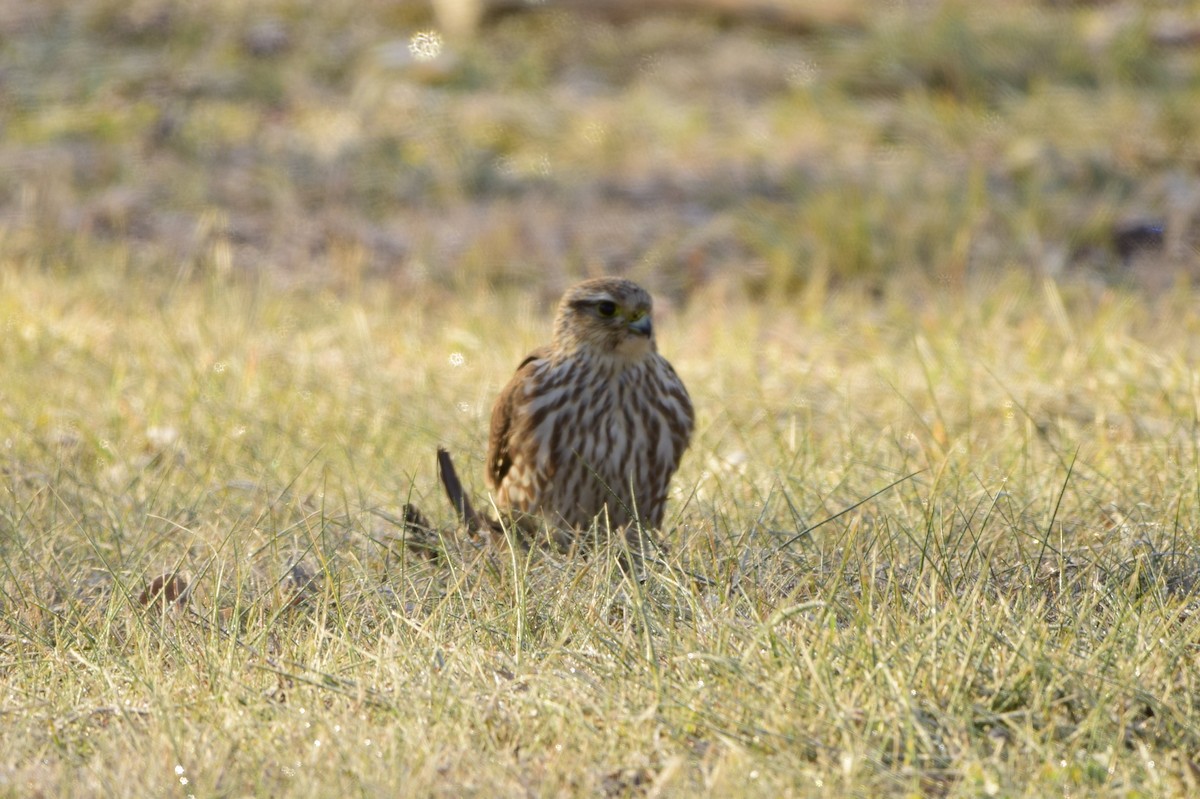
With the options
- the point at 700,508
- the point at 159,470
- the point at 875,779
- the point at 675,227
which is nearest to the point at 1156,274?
the point at 675,227

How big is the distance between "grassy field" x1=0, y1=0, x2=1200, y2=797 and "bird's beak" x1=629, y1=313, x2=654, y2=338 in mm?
489

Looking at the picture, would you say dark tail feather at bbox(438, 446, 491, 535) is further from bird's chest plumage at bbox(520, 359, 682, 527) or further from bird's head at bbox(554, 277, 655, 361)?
bird's head at bbox(554, 277, 655, 361)

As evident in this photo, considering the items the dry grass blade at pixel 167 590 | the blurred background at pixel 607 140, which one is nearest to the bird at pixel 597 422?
the dry grass blade at pixel 167 590

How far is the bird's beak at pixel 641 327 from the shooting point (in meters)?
4.68

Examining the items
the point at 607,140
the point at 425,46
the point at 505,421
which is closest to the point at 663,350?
the point at 505,421

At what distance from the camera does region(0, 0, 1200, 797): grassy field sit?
118 inches

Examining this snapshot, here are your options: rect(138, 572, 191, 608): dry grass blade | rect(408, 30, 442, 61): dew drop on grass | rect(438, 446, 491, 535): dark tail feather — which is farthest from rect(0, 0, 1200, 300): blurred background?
rect(138, 572, 191, 608): dry grass blade

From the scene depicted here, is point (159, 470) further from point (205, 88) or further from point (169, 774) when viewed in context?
point (205, 88)

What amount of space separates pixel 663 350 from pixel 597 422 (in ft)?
7.56

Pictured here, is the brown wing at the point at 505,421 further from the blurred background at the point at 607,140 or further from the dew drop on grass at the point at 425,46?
the dew drop on grass at the point at 425,46

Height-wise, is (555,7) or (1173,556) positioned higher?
(555,7)

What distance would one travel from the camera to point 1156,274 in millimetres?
7844

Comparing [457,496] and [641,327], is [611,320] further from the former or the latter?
[457,496]

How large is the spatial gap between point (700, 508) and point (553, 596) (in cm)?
83
